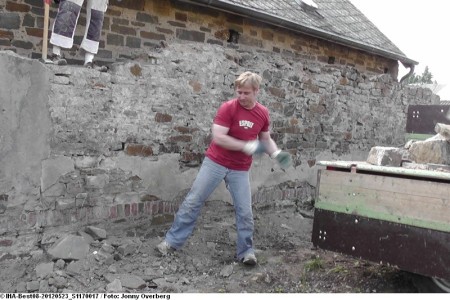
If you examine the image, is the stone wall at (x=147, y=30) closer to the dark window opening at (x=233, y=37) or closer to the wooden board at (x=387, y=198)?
the dark window opening at (x=233, y=37)

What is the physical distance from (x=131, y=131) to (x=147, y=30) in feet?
6.11

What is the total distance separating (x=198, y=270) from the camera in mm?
4195

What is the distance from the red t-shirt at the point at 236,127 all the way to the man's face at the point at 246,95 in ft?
0.18

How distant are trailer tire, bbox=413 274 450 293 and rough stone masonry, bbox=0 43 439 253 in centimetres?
249

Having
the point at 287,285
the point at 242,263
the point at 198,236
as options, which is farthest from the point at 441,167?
the point at 198,236

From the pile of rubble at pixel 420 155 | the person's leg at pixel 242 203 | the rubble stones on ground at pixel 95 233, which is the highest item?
the pile of rubble at pixel 420 155

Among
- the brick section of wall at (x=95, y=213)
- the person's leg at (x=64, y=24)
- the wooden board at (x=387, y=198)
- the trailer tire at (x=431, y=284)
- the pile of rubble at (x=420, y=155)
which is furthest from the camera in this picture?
the person's leg at (x=64, y=24)

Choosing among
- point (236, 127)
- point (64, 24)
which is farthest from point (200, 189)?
point (64, 24)

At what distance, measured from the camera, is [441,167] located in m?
3.41

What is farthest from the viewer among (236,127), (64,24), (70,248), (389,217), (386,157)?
(64,24)

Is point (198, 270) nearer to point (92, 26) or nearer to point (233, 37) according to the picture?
point (92, 26)

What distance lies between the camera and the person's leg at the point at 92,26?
4863 mm

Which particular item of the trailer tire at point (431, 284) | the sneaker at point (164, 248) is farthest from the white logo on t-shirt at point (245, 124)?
the trailer tire at point (431, 284)

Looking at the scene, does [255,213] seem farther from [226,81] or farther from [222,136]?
[222,136]
